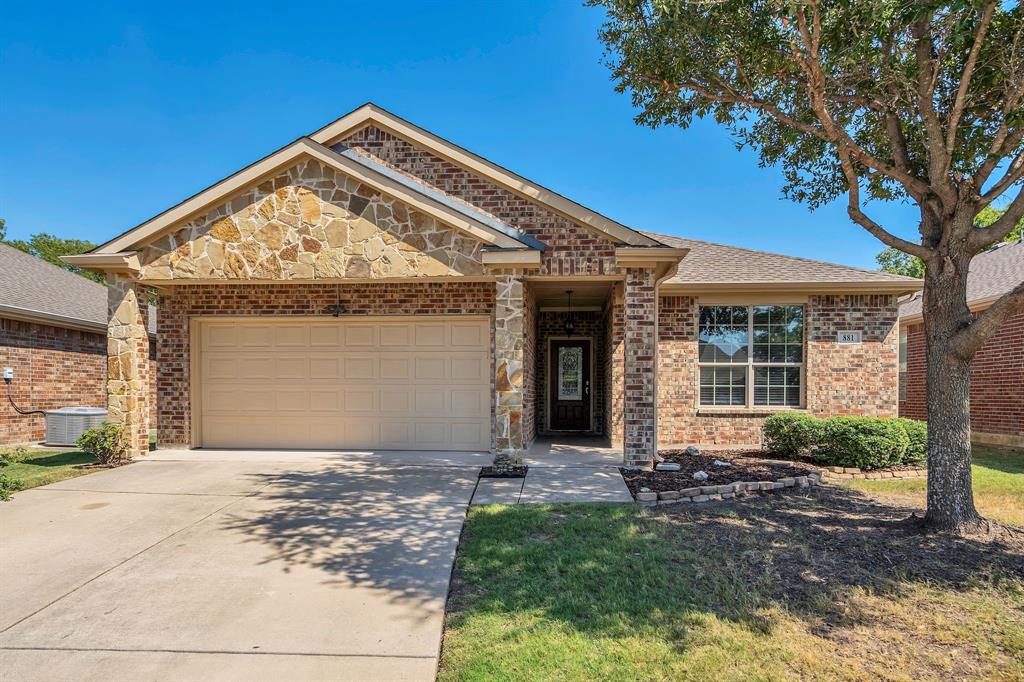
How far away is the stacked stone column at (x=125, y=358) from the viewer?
28.9ft

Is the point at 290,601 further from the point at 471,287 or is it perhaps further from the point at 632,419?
the point at 471,287

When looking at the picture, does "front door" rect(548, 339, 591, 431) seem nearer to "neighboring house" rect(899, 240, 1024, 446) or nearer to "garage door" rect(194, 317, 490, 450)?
"garage door" rect(194, 317, 490, 450)

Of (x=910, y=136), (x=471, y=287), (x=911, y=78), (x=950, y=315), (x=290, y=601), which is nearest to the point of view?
(x=290, y=601)

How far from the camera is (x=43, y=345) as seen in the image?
12922 mm

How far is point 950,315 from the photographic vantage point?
542 cm

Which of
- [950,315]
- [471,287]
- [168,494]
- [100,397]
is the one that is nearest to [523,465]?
[471,287]

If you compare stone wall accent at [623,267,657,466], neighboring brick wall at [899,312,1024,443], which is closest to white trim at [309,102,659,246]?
stone wall accent at [623,267,657,466]

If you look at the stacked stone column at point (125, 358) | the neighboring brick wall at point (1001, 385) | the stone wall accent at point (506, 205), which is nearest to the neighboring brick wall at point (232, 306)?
the stacked stone column at point (125, 358)

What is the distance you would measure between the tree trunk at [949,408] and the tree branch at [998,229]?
171mm

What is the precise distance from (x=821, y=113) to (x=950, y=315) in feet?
8.08

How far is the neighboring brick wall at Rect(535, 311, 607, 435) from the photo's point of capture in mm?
12961

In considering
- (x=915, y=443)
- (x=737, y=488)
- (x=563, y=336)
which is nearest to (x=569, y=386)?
(x=563, y=336)

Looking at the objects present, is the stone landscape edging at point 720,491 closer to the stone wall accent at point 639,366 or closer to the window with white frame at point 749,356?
the stone wall accent at point 639,366

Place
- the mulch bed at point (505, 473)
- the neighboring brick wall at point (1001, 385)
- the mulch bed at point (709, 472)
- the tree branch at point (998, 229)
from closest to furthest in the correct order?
1. the tree branch at point (998, 229)
2. the mulch bed at point (709, 472)
3. the mulch bed at point (505, 473)
4. the neighboring brick wall at point (1001, 385)
